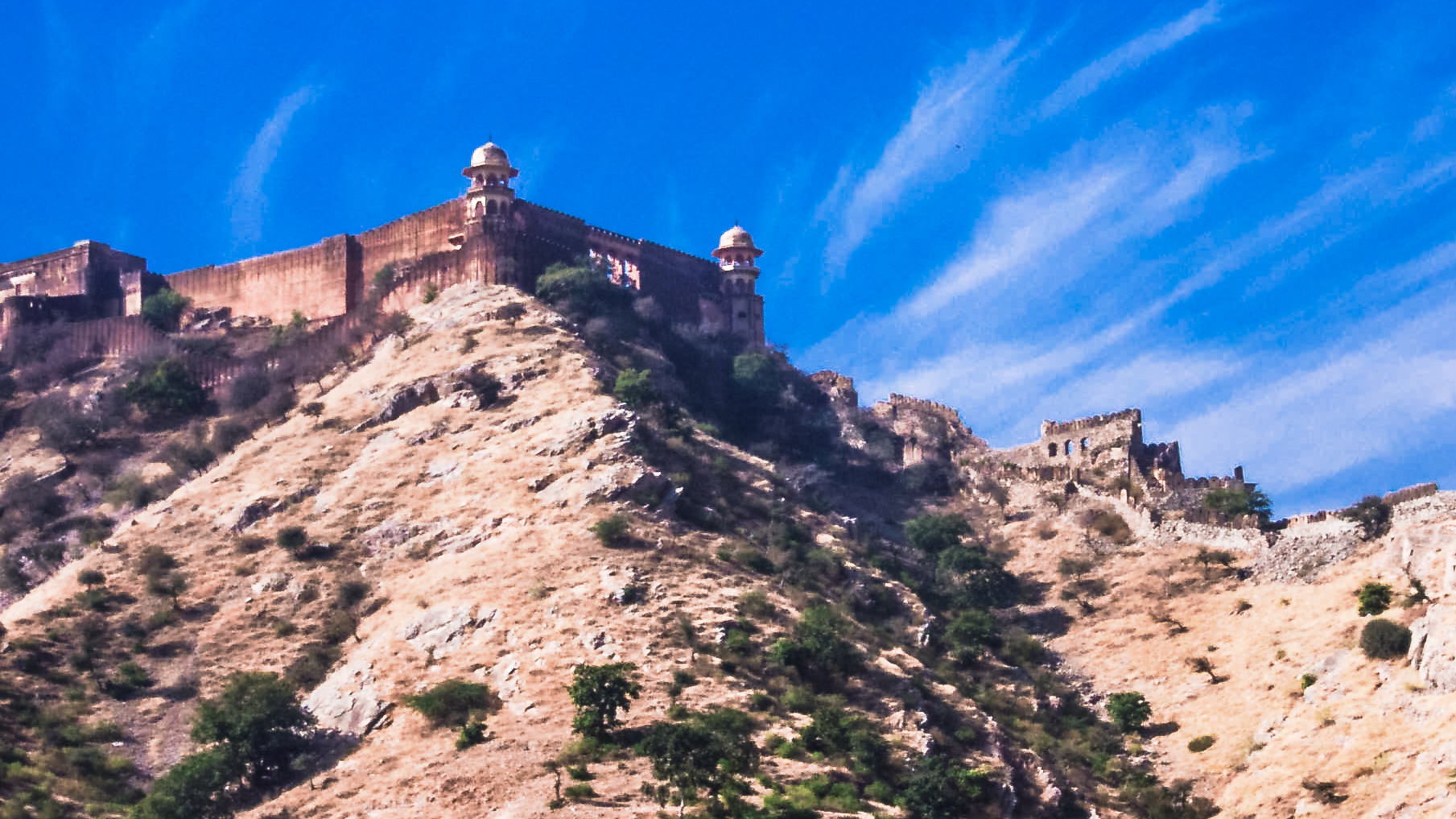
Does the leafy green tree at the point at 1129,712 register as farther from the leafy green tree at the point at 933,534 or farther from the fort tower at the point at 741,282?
the fort tower at the point at 741,282

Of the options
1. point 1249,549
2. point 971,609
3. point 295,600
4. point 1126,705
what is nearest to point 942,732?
point 1126,705

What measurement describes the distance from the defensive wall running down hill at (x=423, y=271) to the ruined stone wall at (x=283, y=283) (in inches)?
1.2

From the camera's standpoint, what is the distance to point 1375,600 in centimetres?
4634

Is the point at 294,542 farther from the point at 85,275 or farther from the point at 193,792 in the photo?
the point at 85,275

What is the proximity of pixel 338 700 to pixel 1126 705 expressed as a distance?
62.0 ft

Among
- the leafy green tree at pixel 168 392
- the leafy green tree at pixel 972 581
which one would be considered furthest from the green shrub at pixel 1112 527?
the leafy green tree at pixel 168 392

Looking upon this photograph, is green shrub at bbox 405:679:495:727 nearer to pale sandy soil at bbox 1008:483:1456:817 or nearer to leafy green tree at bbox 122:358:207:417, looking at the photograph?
pale sandy soil at bbox 1008:483:1456:817

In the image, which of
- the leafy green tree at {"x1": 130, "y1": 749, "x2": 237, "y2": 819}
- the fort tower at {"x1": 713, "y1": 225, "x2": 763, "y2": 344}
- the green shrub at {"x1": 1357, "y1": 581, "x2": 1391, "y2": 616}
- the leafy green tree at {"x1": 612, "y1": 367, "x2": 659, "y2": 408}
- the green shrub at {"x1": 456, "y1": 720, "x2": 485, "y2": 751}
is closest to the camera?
the leafy green tree at {"x1": 130, "y1": 749, "x2": 237, "y2": 819}

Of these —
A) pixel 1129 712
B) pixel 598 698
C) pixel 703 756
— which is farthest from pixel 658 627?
pixel 1129 712

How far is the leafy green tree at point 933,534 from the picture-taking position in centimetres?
5750

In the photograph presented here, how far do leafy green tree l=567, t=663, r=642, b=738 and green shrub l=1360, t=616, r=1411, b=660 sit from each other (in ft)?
55.1

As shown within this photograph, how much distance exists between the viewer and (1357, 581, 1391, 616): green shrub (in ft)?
152

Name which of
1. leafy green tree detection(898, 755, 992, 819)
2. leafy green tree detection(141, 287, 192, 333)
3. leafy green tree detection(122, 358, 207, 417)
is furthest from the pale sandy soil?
leafy green tree detection(141, 287, 192, 333)

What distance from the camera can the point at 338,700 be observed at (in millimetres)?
44375
